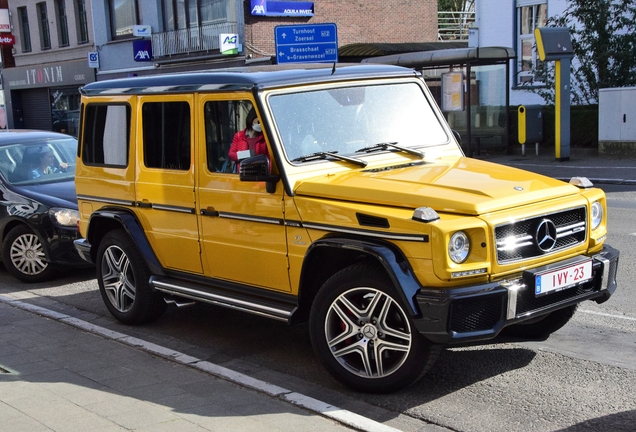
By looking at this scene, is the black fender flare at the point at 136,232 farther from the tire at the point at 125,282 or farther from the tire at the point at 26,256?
the tire at the point at 26,256

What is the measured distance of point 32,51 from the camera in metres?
40.2

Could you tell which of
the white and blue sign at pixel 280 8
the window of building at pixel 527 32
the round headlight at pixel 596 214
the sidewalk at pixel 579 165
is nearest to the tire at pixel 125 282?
the round headlight at pixel 596 214

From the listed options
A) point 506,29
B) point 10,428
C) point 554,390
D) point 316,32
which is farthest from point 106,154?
point 506,29

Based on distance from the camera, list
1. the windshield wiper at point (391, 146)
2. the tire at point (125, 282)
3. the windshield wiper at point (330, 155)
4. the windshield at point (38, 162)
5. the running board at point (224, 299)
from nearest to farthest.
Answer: the running board at point (224, 299), the windshield wiper at point (330, 155), the windshield wiper at point (391, 146), the tire at point (125, 282), the windshield at point (38, 162)

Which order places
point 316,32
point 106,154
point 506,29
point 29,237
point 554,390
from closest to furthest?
point 554,390, point 106,154, point 29,237, point 316,32, point 506,29

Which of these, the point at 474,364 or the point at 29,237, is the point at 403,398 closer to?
the point at 474,364

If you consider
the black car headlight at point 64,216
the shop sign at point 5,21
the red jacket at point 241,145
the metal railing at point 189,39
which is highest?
the shop sign at point 5,21

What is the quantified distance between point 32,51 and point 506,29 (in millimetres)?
23169

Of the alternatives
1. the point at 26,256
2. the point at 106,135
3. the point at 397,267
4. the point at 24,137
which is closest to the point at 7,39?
the point at 24,137

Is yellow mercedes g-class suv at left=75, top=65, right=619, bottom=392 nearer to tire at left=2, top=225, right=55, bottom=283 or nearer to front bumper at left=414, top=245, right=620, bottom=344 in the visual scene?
front bumper at left=414, top=245, right=620, bottom=344

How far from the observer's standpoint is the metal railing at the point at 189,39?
3064cm

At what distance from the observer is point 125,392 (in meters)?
5.52

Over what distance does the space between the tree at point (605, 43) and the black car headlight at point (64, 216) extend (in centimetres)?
1627

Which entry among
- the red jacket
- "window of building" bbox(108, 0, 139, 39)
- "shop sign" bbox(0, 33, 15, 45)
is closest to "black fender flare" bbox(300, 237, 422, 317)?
the red jacket
